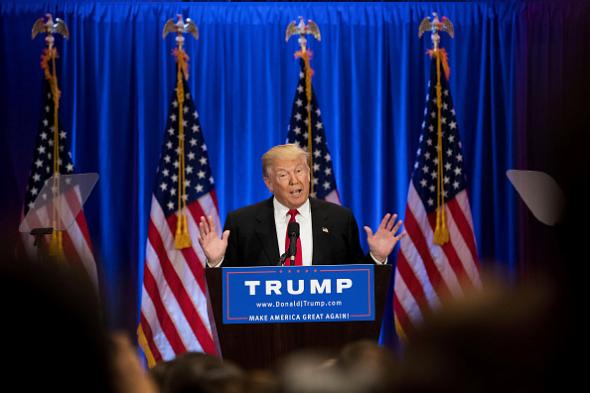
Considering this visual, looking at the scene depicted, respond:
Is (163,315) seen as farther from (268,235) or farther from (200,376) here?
(200,376)

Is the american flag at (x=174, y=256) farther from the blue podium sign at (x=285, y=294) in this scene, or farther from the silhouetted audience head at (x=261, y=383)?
the silhouetted audience head at (x=261, y=383)

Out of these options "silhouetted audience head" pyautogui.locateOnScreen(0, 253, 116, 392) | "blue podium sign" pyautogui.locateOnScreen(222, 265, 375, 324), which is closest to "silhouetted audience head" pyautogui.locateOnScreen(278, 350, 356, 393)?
"silhouetted audience head" pyautogui.locateOnScreen(0, 253, 116, 392)

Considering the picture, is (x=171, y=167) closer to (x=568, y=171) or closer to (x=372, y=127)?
(x=372, y=127)

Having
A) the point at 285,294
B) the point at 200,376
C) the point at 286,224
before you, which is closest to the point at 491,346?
the point at 200,376

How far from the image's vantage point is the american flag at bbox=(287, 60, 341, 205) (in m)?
6.85

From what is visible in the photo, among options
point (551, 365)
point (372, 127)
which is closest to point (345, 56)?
point (372, 127)

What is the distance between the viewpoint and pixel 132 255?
7.17 m

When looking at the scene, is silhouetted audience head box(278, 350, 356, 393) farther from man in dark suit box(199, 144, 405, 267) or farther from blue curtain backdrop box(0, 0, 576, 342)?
blue curtain backdrop box(0, 0, 576, 342)

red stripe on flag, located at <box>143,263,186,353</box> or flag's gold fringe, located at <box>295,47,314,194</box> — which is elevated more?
flag's gold fringe, located at <box>295,47,314,194</box>

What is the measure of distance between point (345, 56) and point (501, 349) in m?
6.96

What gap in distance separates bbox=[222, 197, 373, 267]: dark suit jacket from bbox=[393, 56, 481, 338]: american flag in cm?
246

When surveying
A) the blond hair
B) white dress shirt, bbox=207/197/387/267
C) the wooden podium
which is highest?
the blond hair

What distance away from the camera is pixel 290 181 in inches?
183

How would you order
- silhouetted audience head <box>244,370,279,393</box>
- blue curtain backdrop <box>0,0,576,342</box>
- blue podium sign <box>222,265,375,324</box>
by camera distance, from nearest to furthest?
1. silhouetted audience head <box>244,370,279,393</box>
2. blue podium sign <box>222,265,375,324</box>
3. blue curtain backdrop <box>0,0,576,342</box>
